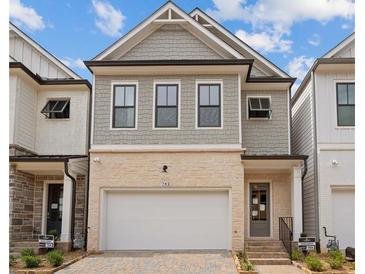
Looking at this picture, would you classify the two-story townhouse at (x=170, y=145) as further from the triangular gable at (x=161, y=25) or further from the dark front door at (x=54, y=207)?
the dark front door at (x=54, y=207)

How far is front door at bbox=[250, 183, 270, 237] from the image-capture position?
1798cm

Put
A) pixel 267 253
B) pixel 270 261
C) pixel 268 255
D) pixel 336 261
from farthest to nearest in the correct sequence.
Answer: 1. pixel 267 253
2. pixel 268 255
3. pixel 270 261
4. pixel 336 261

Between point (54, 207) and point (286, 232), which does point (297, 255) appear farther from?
point (54, 207)

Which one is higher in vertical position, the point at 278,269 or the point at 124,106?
the point at 124,106

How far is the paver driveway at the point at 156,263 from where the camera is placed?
507 inches

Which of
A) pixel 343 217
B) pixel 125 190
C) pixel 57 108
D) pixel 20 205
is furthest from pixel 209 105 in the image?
pixel 20 205

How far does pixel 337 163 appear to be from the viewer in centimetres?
1698

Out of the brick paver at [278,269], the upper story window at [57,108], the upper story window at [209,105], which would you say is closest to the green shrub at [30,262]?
the brick paver at [278,269]

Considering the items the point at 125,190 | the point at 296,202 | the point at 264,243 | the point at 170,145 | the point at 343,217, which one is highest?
the point at 170,145

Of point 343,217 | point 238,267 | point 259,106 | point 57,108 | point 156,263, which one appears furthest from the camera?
point 57,108

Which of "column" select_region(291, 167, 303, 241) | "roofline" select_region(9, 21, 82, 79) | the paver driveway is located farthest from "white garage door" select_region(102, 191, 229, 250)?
"roofline" select_region(9, 21, 82, 79)

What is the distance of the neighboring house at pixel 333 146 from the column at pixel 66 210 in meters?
8.83

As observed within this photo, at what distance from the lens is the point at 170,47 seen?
17516 millimetres

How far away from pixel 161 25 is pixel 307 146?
740 cm
